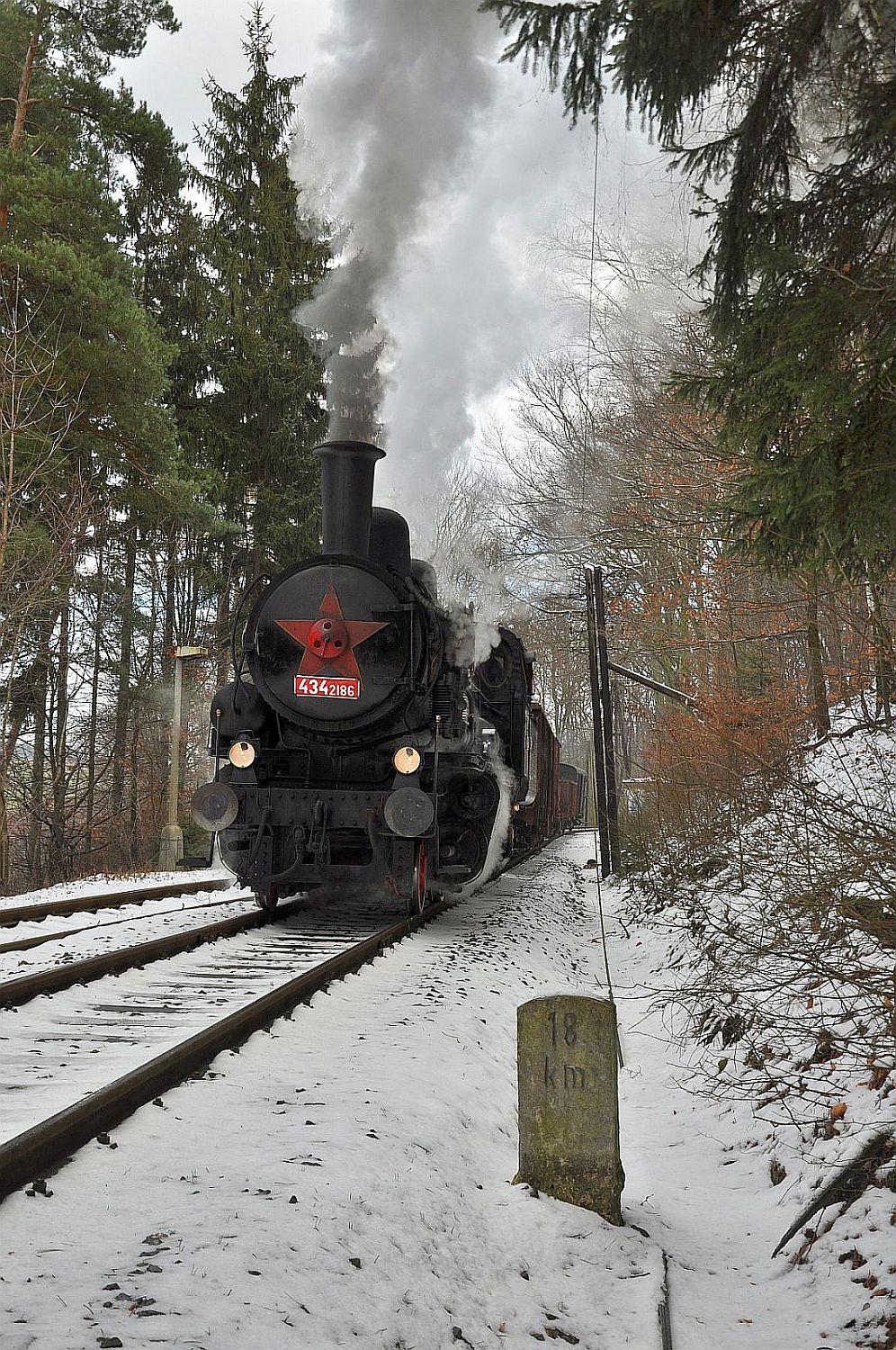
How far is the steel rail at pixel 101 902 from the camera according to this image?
335 inches

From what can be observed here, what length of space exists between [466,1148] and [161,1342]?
196 cm

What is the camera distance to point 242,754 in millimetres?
8648

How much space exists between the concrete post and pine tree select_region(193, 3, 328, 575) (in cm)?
1281

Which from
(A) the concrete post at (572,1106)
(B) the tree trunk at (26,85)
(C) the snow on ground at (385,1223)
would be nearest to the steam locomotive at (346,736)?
(C) the snow on ground at (385,1223)

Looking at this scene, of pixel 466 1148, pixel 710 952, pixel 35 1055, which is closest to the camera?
pixel 466 1148

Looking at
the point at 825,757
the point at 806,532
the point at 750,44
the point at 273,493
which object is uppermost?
the point at 273,493

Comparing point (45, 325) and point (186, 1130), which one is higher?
point (45, 325)

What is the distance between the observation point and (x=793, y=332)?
4.58 m

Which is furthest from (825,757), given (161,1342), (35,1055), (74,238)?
(74,238)

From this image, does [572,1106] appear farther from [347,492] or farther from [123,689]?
[123,689]

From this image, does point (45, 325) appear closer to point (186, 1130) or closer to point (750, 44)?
point (750, 44)

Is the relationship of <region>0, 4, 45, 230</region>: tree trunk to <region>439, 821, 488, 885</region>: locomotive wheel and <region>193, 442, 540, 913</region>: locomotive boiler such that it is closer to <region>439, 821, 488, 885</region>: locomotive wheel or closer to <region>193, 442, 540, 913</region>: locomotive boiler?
<region>193, 442, 540, 913</region>: locomotive boiler

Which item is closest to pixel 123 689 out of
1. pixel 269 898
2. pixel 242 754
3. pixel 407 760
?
pixel 269 898

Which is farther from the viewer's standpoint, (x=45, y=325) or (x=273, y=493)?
(x=273, y=493)
